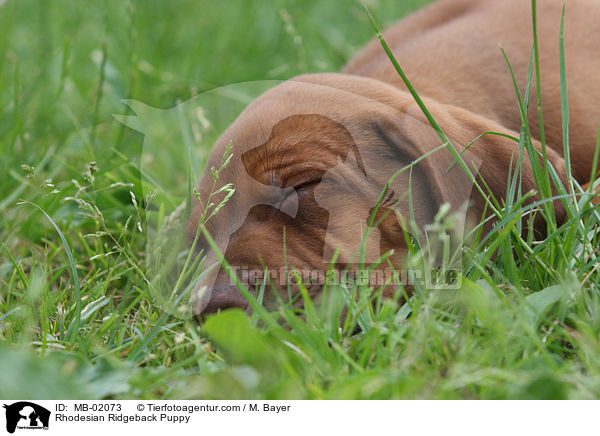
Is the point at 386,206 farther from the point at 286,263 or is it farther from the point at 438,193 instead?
the point at 286,263

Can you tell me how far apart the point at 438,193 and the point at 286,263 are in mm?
587

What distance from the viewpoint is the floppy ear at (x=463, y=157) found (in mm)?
2350

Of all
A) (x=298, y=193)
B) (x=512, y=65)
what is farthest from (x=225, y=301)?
(x=512, y=65)

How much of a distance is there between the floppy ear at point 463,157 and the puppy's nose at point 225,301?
29.8 inches

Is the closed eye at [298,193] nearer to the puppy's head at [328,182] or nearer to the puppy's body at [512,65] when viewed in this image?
the puppy's head at [328,182]

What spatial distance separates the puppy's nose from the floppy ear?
29.8 inches

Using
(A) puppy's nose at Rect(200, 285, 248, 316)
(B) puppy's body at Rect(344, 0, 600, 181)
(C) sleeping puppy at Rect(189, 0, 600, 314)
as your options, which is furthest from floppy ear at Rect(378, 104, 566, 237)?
(A) puppy's nose at Rect(200, 285, 248, 316)

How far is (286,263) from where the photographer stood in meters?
2.15

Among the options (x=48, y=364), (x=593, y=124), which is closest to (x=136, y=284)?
(x=48, y=364)

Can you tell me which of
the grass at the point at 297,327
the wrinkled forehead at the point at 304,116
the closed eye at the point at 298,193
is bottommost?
the grass at the point at 297,327

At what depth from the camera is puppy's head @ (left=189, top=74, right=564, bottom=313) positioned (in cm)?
229
